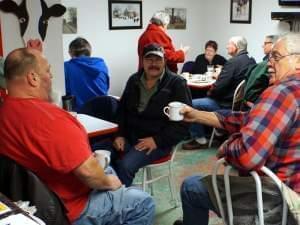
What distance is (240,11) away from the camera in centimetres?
576

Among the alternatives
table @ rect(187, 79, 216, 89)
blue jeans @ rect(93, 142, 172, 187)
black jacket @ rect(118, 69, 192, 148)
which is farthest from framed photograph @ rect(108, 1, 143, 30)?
blue jeans @ rect(93, 142, 172, 187)

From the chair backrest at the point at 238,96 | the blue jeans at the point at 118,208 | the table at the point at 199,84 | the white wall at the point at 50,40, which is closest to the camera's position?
the blue jeans at the point at 118,208

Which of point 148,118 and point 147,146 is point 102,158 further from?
point 148,118

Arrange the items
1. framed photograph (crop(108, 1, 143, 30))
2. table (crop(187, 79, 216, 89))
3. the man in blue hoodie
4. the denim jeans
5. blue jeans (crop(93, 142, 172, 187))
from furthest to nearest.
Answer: framed photograph (crop(108, 1, 143, 30)), table (crop(187, 79, 216, 89)), the denim jeans, the man in blue hoodie, blue jeans (crop(93, 142, 172, 187))

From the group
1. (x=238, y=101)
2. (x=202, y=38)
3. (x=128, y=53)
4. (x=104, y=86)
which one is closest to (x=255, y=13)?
(x=202, y=38)

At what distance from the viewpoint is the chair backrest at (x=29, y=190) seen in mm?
1533

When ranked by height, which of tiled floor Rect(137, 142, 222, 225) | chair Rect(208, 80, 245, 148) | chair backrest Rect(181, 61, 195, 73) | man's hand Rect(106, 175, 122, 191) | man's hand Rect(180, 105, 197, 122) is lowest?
tiled floor Rect(137, 142, 222, 225)

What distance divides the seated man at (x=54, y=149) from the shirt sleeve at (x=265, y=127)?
594 millimetres

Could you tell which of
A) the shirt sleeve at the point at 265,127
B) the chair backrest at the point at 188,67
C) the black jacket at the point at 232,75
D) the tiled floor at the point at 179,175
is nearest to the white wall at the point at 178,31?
the chair backrest at the point at 188,67

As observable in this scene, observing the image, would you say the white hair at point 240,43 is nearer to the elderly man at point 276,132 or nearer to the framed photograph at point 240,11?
the framed photograph at point 240,11

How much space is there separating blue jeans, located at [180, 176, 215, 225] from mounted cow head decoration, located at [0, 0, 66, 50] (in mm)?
1462

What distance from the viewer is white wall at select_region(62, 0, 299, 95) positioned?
5000 millimetres

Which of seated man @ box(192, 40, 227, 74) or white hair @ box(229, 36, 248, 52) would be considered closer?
white hair @ box(229, 36, 248, 52)

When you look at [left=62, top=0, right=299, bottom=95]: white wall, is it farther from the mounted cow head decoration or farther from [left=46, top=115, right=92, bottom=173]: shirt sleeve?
[left=46, top=115, right=92, bottom=173]: shirt sleeve
